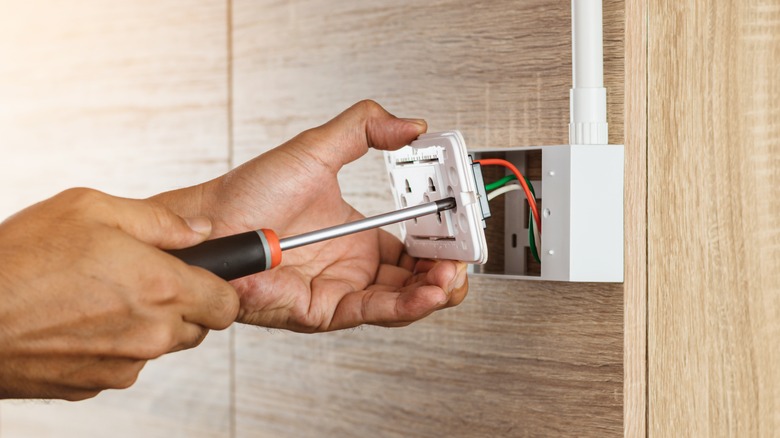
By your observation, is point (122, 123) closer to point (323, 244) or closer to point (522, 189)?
point (323, 244)

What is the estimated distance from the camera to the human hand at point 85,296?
0.47 meters

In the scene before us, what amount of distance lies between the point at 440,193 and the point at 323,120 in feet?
0.79

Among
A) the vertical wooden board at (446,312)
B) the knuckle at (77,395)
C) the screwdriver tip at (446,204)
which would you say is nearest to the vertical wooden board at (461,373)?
the vertical wooden board at (446,312)

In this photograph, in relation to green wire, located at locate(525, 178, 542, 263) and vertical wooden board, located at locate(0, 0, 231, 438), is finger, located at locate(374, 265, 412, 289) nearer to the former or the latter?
green wire, located at locate(525, 178, 542, 263)

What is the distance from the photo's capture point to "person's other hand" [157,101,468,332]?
0.66 meters

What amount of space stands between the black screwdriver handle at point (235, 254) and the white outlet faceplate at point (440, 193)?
0.14 m

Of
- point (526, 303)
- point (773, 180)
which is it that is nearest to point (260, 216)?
point (526, 303)

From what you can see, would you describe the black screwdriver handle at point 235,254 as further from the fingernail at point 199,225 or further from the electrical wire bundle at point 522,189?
the electrical wire bundle at point 522,189

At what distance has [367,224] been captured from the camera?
23.6 inches

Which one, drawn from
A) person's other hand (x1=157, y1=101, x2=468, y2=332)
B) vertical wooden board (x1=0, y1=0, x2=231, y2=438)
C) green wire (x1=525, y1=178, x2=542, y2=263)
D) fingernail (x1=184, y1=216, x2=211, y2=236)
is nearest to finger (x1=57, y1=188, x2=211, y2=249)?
fingernail (x1=184, y1=216, x2=211, y2=236)

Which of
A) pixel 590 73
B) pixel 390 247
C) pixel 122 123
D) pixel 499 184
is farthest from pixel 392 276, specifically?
pixel 122 123

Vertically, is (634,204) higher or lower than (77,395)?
higher

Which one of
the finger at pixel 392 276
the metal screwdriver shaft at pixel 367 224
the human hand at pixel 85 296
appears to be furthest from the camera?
the finger at pixel 392 276

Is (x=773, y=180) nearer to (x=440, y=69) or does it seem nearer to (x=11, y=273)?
(x=440, y=69)
